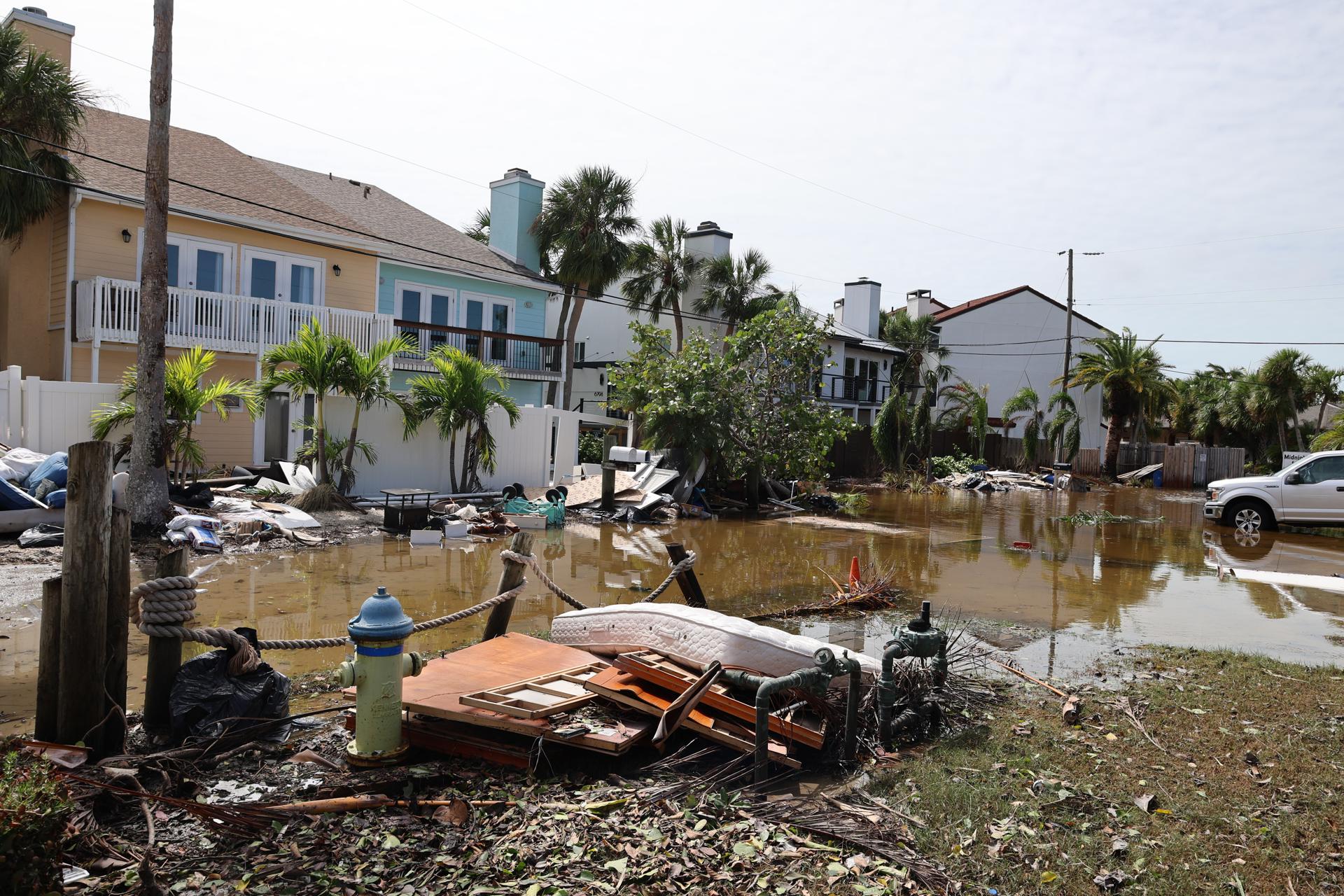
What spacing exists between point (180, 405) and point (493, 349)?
1395 centimetres

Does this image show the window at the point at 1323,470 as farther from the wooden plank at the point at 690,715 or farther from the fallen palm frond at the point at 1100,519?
the wooden plank at the point at 690,715

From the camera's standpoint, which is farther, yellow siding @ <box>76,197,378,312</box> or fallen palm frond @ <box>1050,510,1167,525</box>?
fallen palm frond @ <box>1050,510,1167,525</box>

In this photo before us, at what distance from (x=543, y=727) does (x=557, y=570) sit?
26.0ft

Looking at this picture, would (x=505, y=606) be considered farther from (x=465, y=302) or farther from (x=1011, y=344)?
(x=1011, y=344)

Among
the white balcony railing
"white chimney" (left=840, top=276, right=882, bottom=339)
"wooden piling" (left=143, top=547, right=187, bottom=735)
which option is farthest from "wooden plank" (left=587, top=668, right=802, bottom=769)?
"white chimney" (left=840, top=276, right=882, bottom=339)

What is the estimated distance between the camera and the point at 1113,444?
128 feet

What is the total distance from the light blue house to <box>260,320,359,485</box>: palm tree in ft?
24.7

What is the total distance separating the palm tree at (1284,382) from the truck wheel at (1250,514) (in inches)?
851

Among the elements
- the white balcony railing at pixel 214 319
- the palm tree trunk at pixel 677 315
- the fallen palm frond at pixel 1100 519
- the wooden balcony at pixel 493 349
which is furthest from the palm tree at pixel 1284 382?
the white balcony railing at pixel 214 319

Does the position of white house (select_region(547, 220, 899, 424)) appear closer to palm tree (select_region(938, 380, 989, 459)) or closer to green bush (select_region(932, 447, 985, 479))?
palm tree (select_region(938, 380, 989, 459))

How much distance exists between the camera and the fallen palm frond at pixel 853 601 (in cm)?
998

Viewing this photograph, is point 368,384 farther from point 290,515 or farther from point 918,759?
point 918,759

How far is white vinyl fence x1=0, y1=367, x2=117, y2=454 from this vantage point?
14.5 metres

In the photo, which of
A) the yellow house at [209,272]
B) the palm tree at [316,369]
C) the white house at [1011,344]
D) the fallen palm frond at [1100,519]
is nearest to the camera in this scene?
the palm tree at [316,369]
